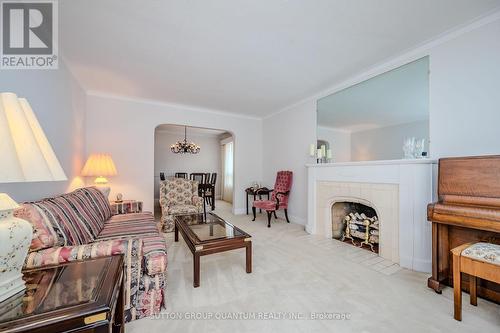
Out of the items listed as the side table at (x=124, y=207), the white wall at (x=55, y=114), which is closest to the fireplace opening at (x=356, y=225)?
the side table at (x=124, y=207)

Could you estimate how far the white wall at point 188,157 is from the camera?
24.2 feet

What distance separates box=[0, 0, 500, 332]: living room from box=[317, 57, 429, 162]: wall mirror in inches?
0.8

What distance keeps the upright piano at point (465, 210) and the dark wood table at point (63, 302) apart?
2.45 meters

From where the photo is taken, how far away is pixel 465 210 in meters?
1.66

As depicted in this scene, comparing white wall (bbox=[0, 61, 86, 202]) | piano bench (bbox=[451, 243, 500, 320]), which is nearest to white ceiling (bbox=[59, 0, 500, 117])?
white wall (bbox=[0, 61, 86, 202])

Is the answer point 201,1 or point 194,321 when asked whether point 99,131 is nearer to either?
point 201,1

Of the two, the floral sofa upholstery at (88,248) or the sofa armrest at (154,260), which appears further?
the sofa armrest at (154,260)

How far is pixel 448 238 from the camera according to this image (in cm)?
201

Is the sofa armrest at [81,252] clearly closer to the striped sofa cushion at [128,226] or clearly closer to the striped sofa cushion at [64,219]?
the striped sofa cushion at [64,219]

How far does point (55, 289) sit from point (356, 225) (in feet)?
11.3

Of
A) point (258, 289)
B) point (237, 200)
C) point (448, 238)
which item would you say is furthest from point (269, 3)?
point (237, 200)

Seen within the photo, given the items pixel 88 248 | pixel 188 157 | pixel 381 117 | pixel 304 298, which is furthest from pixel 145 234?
pixel 188 157

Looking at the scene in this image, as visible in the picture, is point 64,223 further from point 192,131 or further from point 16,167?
point 192,131

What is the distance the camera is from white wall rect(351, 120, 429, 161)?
2.48 metres
